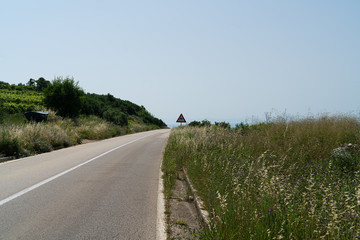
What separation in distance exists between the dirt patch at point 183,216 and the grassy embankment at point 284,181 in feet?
0.98

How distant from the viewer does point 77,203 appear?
231 inches

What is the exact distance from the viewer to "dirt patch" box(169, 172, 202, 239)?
4449 millimetres

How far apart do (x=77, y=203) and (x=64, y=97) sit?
2668 cm

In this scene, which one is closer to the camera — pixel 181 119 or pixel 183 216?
pixel 183 216

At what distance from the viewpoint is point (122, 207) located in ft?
18.6

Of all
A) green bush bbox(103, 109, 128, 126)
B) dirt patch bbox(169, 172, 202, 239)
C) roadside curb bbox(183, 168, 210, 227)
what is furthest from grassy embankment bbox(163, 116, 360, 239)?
green bush bbox(103, 109, 128, 126)

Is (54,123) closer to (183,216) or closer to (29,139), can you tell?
(29,139)

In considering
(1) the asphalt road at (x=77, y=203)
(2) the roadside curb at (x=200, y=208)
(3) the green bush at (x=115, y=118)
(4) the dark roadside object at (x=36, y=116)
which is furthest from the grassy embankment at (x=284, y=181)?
(3) the green bush at (x=115, y=118)

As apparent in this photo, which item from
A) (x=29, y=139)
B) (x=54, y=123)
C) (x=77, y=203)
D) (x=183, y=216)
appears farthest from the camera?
(x=54, y=123)

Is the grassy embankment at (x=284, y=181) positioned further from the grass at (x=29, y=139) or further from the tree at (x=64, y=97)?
the tree at (x=64, y=97)

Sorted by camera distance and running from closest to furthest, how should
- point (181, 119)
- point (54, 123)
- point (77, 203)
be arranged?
point (77, 203), point (54, 123), point (181, 119)

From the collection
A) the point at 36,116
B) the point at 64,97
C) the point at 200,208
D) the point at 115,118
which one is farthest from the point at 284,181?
the point at 115,118

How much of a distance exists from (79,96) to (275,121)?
24.1 metres

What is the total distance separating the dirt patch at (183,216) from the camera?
445 centimetres
